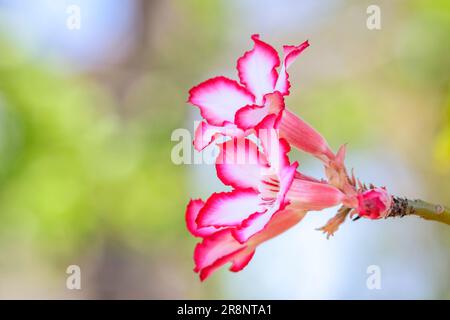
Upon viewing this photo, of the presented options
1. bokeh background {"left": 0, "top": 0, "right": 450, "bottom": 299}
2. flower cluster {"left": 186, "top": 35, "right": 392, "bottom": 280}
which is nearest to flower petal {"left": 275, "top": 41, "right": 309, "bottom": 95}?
flower cluster {"left": 186, "top": 35, "right": 392, "bottom": 280}

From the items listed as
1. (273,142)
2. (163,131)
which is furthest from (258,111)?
(163,131)

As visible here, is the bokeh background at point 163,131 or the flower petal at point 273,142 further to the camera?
the bokeh background at point 163,131

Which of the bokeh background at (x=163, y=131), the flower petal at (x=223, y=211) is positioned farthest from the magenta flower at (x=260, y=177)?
the bokeh background at (x=163, y=131)

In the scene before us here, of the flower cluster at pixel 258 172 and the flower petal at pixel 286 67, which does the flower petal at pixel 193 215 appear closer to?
the flower cluster at pixel 258 172

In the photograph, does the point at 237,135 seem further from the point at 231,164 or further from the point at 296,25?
the point at 296,25
